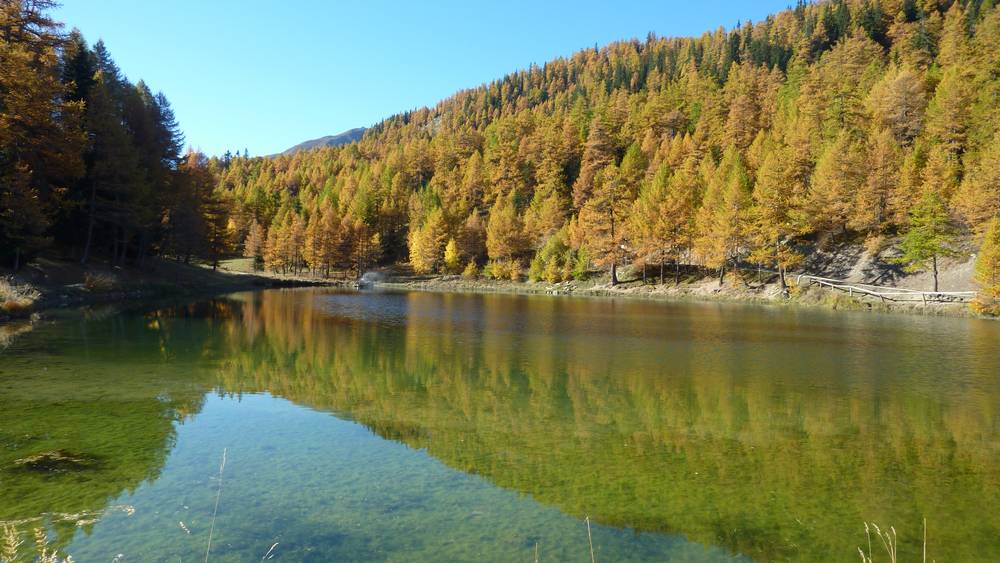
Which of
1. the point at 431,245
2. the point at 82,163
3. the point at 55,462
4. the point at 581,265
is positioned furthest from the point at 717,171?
the point at 55,462

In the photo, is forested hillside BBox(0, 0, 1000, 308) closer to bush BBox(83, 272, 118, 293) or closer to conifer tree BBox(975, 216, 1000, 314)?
conifer tree BBox(975, 216, 1000, 314)

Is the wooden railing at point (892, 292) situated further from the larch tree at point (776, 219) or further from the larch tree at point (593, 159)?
the larch tree at point (593, 159)

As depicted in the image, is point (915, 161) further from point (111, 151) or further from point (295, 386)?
point (111, 151)

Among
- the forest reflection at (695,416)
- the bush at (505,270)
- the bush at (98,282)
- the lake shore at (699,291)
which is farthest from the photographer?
the bush at (505,270)

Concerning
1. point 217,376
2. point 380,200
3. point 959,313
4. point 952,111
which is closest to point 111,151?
point 217,376

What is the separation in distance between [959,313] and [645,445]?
138ft

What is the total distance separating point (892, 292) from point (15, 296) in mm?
63336

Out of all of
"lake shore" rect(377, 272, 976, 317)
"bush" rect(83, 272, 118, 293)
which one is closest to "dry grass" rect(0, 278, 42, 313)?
"bush" rect(83, 272, 118, 293)

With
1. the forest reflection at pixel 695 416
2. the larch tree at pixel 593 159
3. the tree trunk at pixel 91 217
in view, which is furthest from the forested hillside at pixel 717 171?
the tree trunk at pixel 91 217

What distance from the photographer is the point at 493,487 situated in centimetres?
872

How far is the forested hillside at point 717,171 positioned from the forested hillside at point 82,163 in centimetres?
3629

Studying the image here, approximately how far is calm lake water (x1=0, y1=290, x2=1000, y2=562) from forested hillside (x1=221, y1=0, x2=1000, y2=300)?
A: 39.9 metres

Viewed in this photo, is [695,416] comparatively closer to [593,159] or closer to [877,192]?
[877,192]

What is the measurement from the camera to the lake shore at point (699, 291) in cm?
4406
